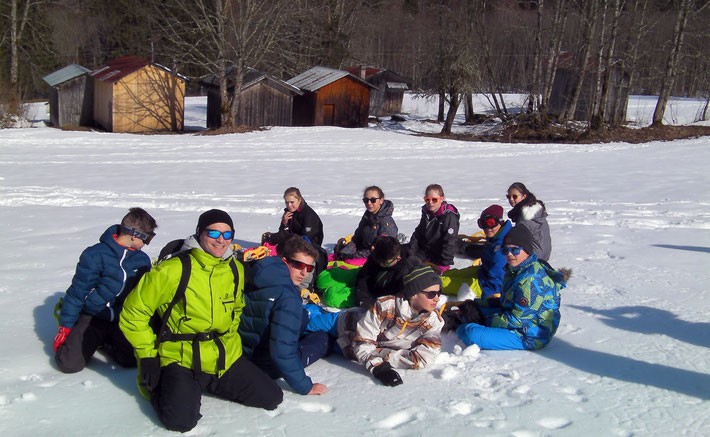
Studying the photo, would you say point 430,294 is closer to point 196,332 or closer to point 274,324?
point 274,324

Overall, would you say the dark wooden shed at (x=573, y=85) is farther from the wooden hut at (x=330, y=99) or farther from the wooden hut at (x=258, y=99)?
the wooden hut at (x=258, y=99)

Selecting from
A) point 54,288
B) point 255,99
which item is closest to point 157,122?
point 255,99

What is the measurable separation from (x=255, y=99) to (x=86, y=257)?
94.3 ft

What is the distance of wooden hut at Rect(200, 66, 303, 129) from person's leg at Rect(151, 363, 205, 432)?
28.5 m

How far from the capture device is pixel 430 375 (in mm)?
4016

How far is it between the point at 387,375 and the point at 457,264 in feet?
10.6

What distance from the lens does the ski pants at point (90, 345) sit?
394 cm

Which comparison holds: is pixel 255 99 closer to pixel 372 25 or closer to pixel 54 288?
pixel 54 288

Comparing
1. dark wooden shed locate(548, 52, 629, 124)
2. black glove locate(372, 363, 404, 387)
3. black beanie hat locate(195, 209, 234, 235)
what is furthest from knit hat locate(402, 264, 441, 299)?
dark wooden shed locate(548, 52, 629, 124)

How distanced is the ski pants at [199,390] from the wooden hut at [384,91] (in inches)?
1703

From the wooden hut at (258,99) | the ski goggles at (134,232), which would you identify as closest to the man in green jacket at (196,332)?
the ski goggles at (134,232)

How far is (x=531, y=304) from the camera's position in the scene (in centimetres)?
439

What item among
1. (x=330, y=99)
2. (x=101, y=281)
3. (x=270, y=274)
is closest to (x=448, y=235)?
(x=270, y=274)

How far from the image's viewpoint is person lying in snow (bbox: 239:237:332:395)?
3611 millimetres
